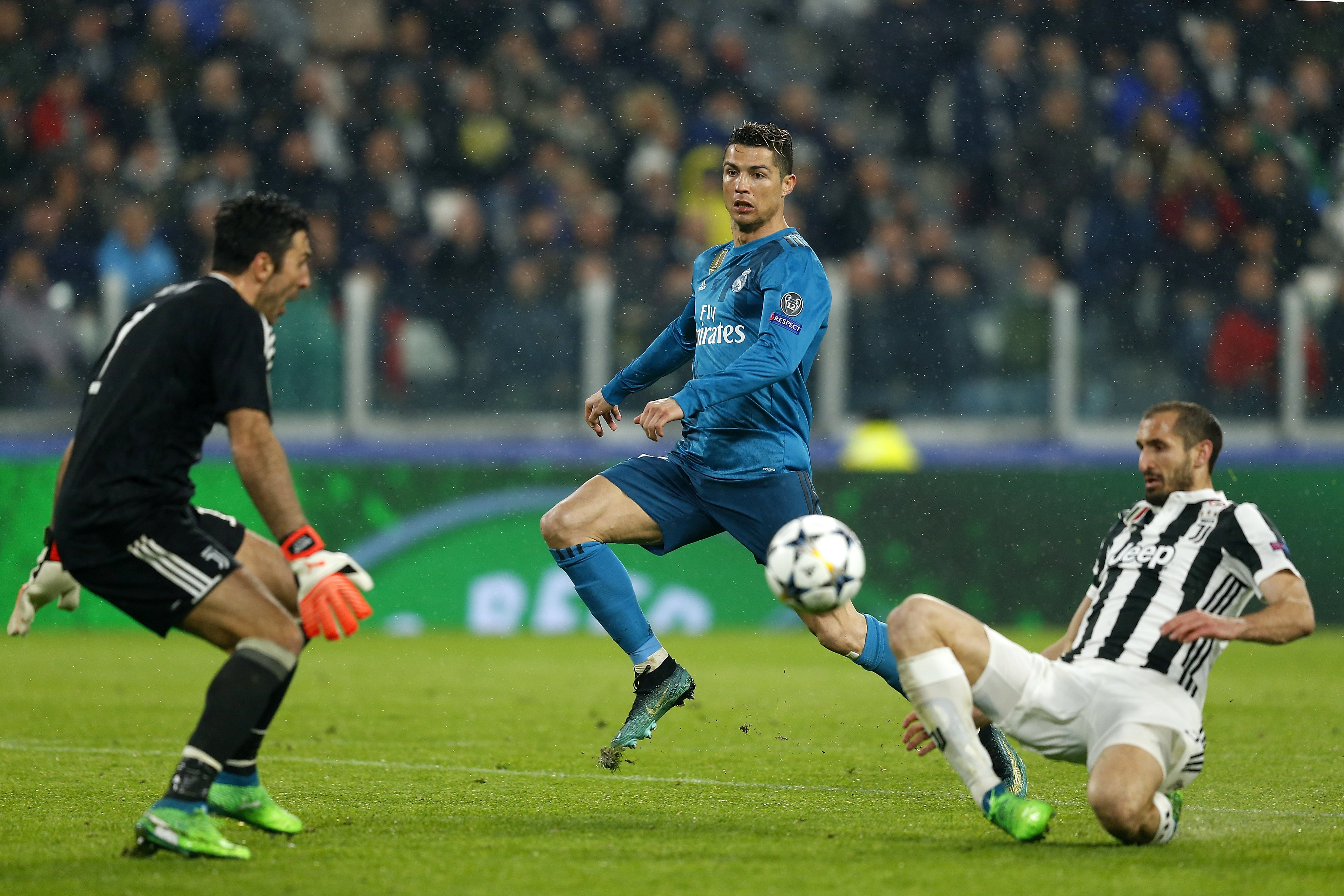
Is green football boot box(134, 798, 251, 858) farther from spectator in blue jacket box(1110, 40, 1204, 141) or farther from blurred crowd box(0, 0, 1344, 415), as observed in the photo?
spectator in blue jacket box(1110, 40, 1204, 141)

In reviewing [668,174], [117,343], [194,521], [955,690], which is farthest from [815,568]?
[668,174]

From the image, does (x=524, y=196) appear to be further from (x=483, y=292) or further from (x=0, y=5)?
(x=0, y=5)

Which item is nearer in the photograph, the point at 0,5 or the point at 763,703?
the point at 763,703

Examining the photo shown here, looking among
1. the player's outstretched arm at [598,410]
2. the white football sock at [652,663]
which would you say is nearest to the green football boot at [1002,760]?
the white football sock at [652,663]

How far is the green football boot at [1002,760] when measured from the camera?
544cm

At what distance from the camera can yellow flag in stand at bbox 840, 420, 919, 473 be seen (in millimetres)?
12039

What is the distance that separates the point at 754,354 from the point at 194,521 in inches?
78.9

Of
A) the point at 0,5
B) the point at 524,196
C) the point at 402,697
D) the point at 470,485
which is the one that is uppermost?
the point at 0,5

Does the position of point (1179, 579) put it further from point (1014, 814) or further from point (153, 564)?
point (153, 564)

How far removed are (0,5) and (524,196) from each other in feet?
15.3

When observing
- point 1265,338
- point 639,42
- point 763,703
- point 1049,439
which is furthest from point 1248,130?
point 763,703

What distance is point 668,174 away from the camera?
1436 cm

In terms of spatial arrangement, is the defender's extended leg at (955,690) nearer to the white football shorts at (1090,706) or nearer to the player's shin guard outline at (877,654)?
the white football shorts at (1090,706)

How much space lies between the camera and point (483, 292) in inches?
467
